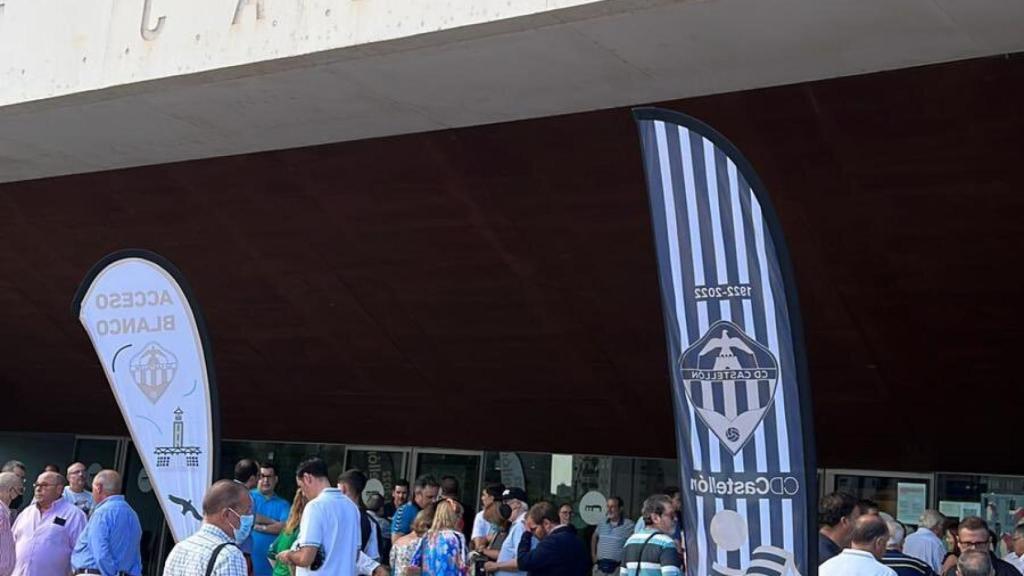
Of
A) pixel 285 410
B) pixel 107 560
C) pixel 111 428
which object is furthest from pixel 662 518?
pixel 111 428

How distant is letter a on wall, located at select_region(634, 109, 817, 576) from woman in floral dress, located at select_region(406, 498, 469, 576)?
125 inches

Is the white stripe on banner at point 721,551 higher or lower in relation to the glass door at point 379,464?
lower

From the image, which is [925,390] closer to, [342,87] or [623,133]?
[623,133]

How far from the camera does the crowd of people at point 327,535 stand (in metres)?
6.97

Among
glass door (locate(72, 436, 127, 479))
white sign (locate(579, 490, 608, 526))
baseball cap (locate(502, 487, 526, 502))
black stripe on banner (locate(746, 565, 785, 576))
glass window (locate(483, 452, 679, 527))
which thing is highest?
glass door (locate(72, 436, 127, 479))

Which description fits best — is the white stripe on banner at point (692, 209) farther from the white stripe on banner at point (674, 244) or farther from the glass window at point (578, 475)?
the glass window at point (578, 475)

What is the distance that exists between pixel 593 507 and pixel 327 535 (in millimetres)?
8089

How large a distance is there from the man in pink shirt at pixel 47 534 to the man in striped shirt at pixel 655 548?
386 centimetres

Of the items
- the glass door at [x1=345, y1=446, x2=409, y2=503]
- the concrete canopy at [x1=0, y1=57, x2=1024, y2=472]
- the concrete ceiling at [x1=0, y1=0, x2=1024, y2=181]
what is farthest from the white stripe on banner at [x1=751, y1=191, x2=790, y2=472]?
the glass door at [x1=345, y1=446, x2=409, y2=503]

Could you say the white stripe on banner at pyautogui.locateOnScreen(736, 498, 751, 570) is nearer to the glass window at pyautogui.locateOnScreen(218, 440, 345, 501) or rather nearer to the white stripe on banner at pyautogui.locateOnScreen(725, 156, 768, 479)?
the white stripe on banner at pyautogui.locateOnScreen(725, 156, 768, 479)

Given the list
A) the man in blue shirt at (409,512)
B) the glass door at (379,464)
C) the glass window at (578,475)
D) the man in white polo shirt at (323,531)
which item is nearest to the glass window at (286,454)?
the glass door at (379,464)

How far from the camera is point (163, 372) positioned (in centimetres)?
648

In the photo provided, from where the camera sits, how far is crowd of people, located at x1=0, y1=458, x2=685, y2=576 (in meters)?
6.97

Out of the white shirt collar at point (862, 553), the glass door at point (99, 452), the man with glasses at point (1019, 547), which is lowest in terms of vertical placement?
the white shirt collar at point (862, 553)
